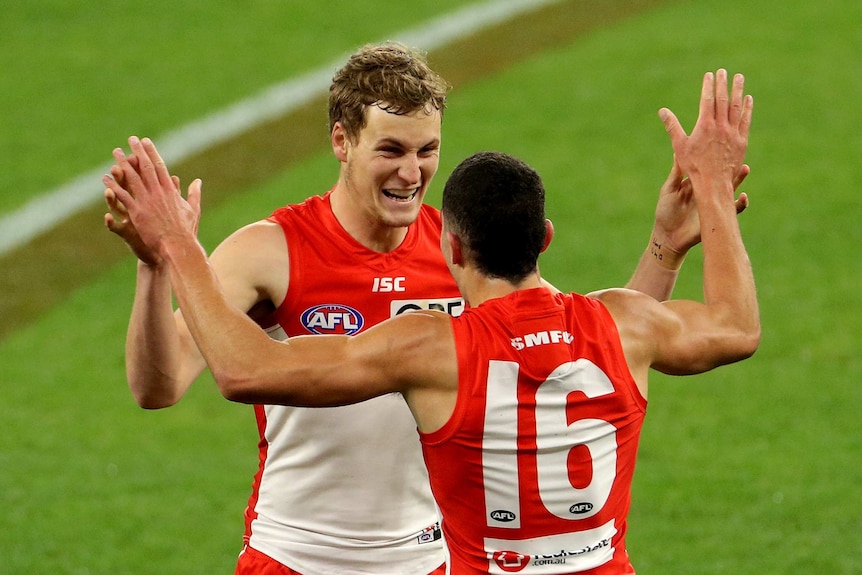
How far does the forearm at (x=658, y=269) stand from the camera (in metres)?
4.32

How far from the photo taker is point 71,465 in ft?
31.5

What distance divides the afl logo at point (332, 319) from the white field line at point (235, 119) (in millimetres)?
8867

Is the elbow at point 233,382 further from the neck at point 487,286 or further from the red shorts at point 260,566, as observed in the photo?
the red shorts at point 260,566

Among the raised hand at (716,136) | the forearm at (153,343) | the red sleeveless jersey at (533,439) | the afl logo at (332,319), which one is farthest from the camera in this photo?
the afl logo at (332,319)

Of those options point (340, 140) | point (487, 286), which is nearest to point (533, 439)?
point (487, 286)

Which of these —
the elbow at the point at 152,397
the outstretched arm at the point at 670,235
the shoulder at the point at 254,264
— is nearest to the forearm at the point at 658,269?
the outstretched arm at the point at 670,235

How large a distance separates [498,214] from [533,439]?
0.58m

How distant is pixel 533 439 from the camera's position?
11.8 feet

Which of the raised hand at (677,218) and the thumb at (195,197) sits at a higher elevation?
the thumb at (195,197)

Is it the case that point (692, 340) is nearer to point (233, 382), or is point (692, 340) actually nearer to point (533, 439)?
point (533, 439)

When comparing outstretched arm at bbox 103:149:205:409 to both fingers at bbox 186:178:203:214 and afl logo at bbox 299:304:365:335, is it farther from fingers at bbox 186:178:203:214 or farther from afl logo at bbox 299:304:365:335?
afl logo at bbox 299:304:365:335

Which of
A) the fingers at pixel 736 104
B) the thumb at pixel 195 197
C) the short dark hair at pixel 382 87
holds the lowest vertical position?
the thumb at pixel 195 197

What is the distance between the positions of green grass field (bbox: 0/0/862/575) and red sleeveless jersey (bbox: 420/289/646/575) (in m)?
4.65

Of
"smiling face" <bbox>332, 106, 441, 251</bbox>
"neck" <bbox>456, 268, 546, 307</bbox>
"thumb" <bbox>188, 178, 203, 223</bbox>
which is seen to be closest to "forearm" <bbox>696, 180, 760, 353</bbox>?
"neck" <bbox>456, 268, 546, 307</bbox>
